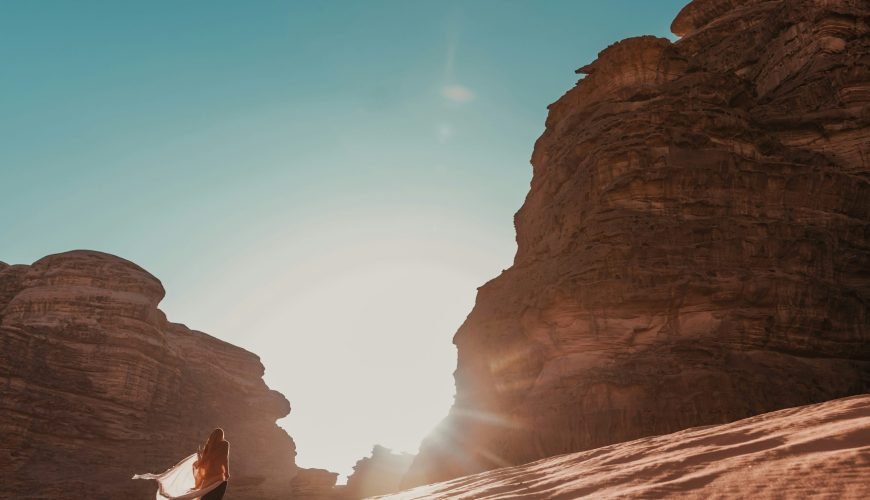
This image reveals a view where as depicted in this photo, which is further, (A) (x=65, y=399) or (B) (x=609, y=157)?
(A) (x=65, y=399)

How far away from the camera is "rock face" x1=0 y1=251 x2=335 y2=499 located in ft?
116

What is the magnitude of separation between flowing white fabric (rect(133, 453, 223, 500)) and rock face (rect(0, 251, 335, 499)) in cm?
3077

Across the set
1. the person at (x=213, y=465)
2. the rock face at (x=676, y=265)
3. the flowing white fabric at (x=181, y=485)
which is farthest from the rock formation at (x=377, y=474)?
the person at (x=213, y=465)

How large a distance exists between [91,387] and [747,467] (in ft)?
147

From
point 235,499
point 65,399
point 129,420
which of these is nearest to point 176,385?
point 129,420

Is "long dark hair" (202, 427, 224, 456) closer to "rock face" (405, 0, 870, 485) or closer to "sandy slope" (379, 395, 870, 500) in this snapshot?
"sandy slope" (379, 395, 870, 500)

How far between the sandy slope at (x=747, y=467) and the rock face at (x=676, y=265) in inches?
323

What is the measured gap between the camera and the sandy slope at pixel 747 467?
3.87m

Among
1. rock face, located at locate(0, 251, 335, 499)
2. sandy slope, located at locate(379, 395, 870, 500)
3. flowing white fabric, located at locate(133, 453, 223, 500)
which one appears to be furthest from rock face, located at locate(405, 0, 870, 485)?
rock face, located at locate(0, 251, 335, 499)

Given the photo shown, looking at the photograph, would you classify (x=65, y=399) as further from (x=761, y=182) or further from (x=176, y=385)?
(x=761, y=182)

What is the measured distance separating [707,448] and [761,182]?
14.7m

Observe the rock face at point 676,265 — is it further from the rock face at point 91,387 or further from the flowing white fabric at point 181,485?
the rock face at point 91,387

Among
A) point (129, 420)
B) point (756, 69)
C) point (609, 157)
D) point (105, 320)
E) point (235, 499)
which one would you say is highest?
point (756, 69)

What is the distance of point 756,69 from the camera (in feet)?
89.0
